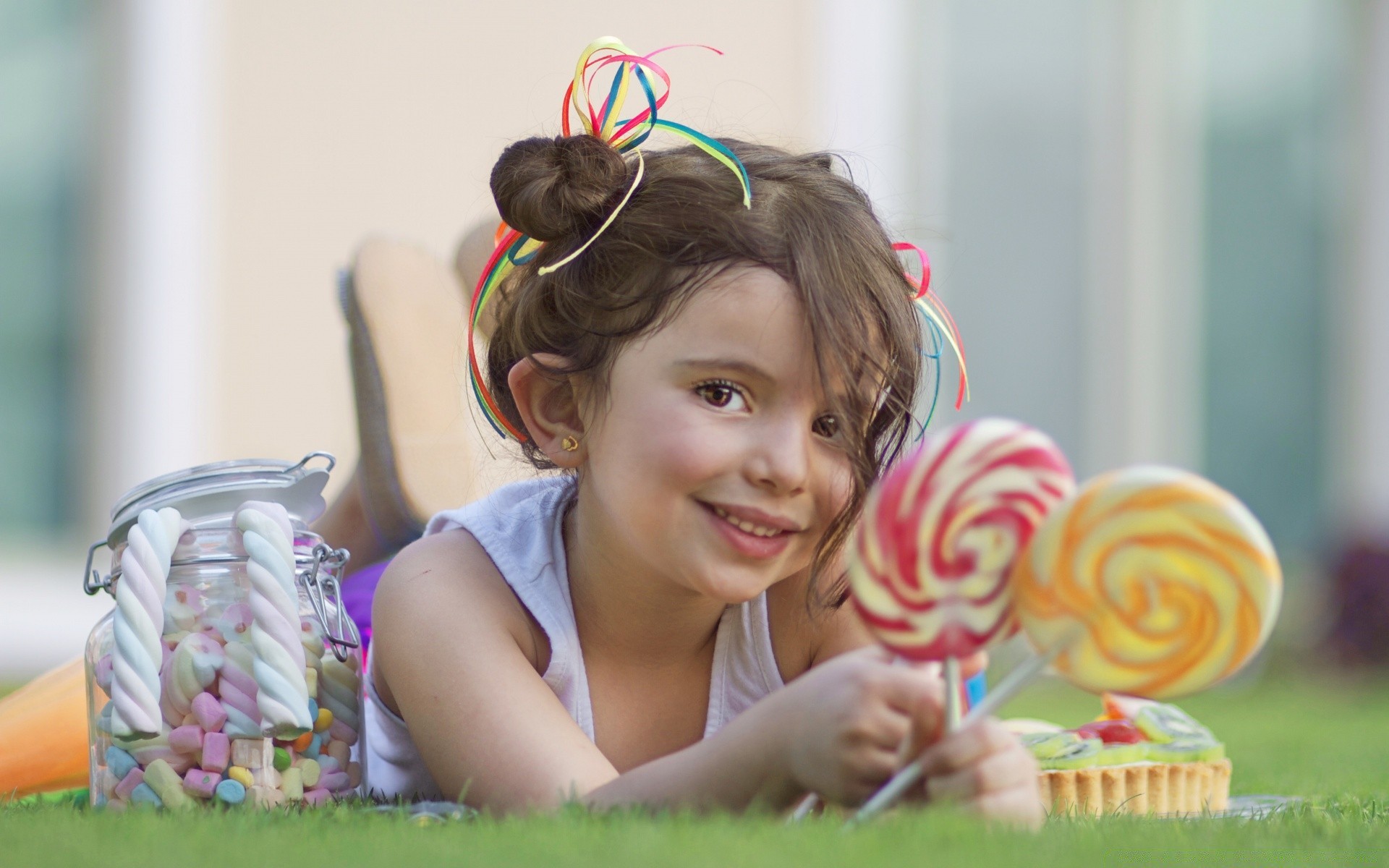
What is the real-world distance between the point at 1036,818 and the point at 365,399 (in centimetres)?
163

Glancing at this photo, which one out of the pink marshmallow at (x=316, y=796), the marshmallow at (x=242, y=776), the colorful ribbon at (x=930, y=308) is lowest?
the pink marshmallow at (x=316, y=796)

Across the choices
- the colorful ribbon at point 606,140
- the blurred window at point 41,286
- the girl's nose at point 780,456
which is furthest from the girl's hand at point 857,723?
the blurred window at point 41,286

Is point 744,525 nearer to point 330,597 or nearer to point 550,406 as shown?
point 550,406

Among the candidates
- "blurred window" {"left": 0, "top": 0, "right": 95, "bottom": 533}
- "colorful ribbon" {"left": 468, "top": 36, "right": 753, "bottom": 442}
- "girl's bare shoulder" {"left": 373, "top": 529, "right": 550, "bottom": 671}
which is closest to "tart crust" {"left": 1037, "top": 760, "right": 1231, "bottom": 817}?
"girl's bare shoulder" {"left": 373, "top": 529, "right": 550, "bottom": 671}

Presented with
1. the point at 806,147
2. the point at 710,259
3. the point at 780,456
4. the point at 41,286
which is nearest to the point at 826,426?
the point at 780,456

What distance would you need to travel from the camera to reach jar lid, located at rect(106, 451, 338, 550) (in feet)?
5.72

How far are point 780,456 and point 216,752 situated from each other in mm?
687

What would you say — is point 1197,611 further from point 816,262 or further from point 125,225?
point 125,225

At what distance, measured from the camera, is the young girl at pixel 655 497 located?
5.34 ft

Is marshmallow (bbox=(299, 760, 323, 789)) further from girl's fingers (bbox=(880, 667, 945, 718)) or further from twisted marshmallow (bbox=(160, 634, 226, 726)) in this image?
girl's fingers (bbox=(880, 667, 945, 718))

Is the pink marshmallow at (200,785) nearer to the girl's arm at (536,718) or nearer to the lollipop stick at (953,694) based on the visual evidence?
the girl's arm at (536,718)

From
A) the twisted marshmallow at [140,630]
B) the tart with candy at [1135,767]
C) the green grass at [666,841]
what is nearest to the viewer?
the green grass at [666,841]

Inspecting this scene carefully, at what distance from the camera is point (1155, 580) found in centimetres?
123

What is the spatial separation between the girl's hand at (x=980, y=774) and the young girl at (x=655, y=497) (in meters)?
0.14
